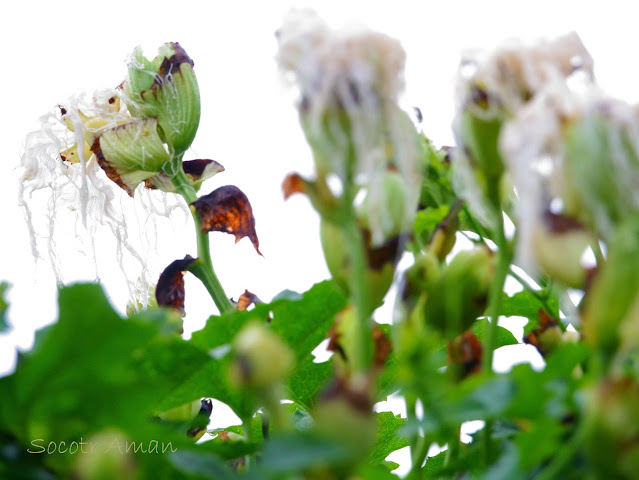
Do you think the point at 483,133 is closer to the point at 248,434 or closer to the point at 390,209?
the point at 390,209

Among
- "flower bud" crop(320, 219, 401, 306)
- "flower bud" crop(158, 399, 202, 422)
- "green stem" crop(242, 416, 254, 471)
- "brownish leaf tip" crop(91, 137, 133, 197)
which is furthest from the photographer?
"brownish leaf tip" crop(91, 137, 133, 197)

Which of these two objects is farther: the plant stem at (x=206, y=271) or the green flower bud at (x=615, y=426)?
the plant stem at (x=206, y=271)

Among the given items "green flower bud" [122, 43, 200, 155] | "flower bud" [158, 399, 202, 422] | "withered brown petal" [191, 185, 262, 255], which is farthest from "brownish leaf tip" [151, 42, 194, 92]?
"flower bud" [158, 399, 202, 422]

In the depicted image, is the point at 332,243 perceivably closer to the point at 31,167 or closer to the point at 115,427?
the point at 115,427

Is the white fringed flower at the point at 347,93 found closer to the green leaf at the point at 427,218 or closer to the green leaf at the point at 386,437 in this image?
the green leaf at the point at 427,218

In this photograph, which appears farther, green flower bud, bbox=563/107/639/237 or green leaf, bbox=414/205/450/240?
green leaf, bbox=414/205/450/240

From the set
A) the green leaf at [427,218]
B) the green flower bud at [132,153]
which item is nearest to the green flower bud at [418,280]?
the green leaf at [427,218]

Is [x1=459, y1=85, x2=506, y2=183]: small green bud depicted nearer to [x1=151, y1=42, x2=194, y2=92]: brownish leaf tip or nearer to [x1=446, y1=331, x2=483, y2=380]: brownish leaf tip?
[x1=446, y1=331, x2=483, y2=380]: brownish leaf tip
